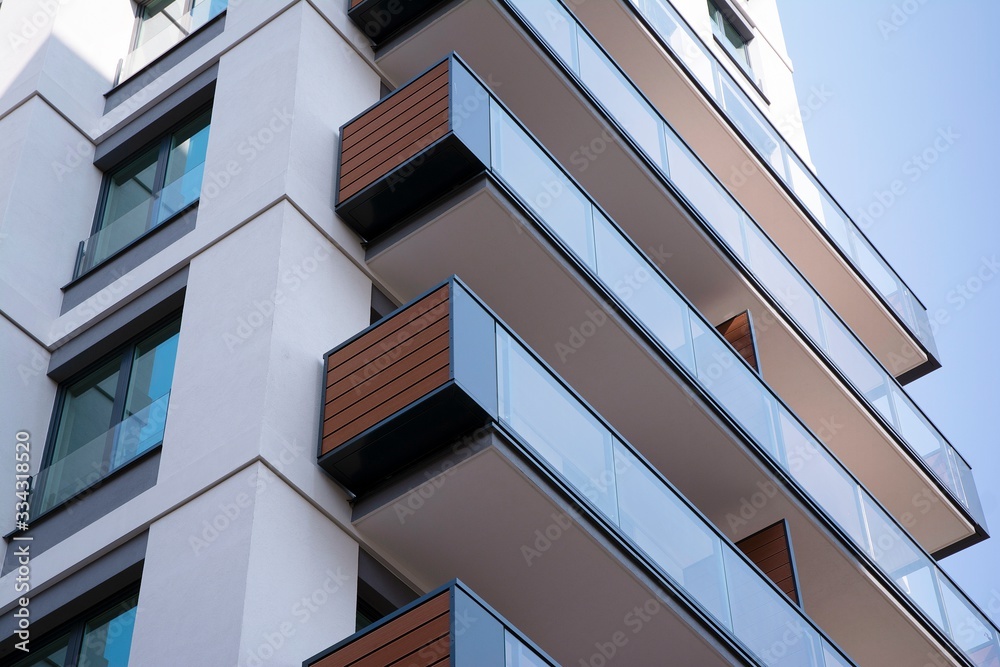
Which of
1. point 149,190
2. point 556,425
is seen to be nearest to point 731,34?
point 149,190

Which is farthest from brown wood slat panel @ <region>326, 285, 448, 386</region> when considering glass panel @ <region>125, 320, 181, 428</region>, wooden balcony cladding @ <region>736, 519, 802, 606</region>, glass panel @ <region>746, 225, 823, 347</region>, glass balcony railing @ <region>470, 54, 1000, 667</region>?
glass panel @ <region>746, 225, 823, 347</region>

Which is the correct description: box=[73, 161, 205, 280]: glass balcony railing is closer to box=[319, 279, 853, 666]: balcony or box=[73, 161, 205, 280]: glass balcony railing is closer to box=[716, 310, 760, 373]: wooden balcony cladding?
box=[319, 279, 853, 666]: balcony

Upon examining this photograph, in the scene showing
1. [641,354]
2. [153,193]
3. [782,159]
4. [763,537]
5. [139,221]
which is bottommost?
[763,537]

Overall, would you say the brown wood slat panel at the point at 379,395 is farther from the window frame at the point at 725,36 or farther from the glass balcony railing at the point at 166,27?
the window frame at the point at 725,36

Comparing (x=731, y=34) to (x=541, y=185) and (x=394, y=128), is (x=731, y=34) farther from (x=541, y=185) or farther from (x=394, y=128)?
(x=394, y=128)

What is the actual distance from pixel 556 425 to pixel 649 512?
145cm

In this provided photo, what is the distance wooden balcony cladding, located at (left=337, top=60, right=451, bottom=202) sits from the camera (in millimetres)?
13570

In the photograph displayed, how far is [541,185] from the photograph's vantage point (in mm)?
14289

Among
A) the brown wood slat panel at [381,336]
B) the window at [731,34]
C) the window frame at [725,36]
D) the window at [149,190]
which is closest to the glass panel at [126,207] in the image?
the window at [149,190]

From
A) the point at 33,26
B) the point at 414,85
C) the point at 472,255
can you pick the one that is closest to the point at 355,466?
the point at 472,255

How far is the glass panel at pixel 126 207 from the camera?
49.3 feet

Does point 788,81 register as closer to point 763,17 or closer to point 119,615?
point 763,17

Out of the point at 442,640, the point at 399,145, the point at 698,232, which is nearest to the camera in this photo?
the point at 442,640

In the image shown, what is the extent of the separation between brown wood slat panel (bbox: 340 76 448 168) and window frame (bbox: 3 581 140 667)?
15.6ft
